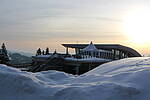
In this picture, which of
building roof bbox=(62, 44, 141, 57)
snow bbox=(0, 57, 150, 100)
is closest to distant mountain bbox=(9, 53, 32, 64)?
building roof bbox=(62, 44, 141, 57)

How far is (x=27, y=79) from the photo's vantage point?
3.48 m

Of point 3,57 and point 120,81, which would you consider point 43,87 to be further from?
point 3,57

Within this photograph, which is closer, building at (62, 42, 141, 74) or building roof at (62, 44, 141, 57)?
building at (62, 42, 141, 74)

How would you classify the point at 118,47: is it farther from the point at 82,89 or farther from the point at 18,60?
the point at 82,89

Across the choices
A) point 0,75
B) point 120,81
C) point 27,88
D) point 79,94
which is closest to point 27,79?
point 27,88

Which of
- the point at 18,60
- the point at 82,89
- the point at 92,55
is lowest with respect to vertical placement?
the point at 18,60

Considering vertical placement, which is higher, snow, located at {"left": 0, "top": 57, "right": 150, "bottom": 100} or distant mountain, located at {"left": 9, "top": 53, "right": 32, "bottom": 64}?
snow, located at {"left": 0, "top": 57, "right": 150, "bottom": 100}

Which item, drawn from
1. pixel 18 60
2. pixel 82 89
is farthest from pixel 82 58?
pixel 82 89

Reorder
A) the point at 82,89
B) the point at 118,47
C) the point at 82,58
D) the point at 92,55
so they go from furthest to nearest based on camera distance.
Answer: the point at 92,55
the point at 118,47
the point at 82,58
the point at 82,89

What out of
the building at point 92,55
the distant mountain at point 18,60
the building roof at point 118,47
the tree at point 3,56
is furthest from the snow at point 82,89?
the distant mountain at point 18,60

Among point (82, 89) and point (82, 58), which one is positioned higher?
point (82, 89)

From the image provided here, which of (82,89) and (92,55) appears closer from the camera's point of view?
(82,89)

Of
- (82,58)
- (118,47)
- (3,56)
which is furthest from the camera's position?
(118,47)

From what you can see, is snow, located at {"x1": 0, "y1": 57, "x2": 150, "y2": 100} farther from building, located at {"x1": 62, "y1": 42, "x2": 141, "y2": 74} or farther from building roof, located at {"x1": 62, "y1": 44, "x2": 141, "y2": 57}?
building roof, located at {"x1": 62, "y1": 44, "x2": 141, "y2": 57}
